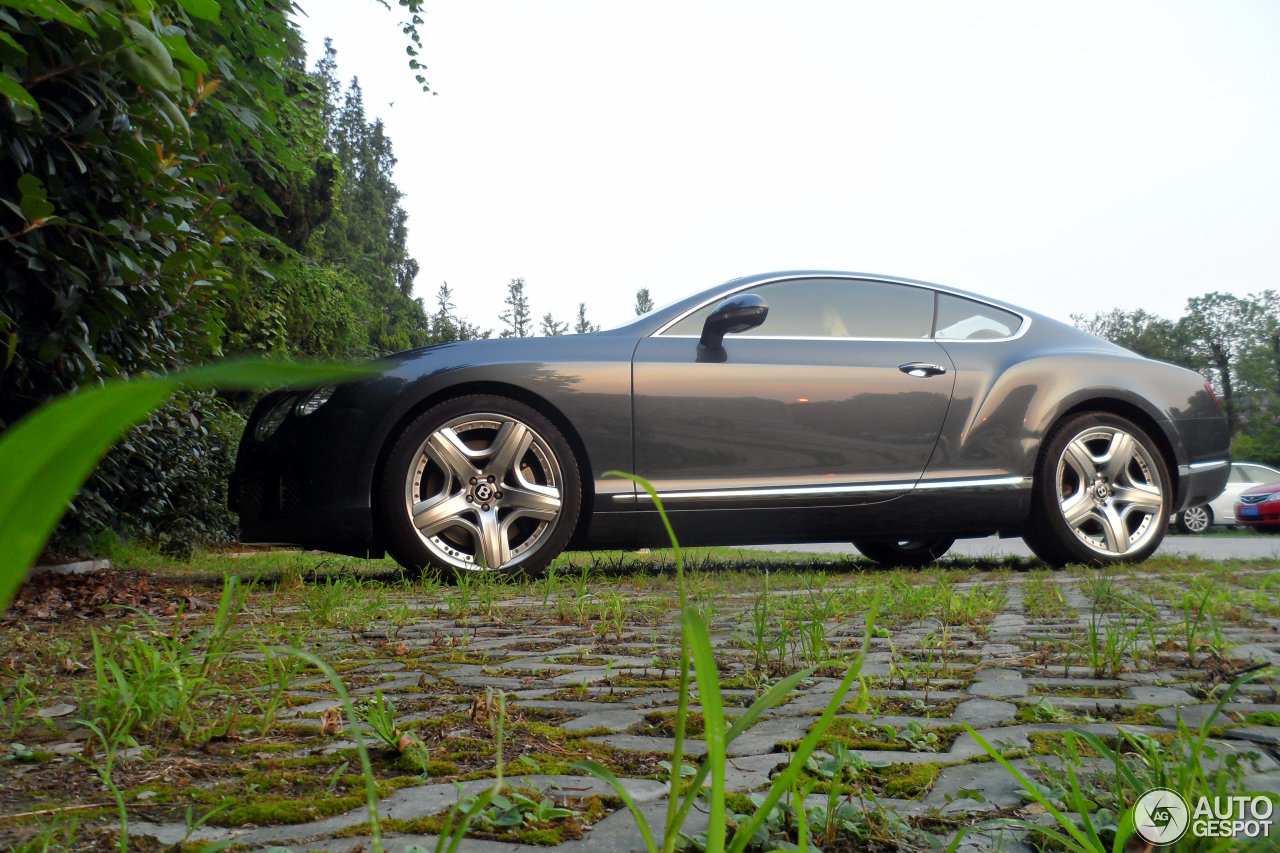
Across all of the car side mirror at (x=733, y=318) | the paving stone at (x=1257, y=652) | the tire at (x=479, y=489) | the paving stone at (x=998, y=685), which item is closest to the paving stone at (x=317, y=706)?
the paving stone at (x=998, y=685)

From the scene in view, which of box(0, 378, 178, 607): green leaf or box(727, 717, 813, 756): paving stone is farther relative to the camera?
box(727, 717, 813, 756): paving stone

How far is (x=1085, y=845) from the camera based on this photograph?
1.00m

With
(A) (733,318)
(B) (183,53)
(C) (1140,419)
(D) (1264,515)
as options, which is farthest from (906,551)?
(D) (1264,515)

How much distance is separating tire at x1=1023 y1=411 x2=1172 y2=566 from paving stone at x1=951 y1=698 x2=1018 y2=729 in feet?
12.0

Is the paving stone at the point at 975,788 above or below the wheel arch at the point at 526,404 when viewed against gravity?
below

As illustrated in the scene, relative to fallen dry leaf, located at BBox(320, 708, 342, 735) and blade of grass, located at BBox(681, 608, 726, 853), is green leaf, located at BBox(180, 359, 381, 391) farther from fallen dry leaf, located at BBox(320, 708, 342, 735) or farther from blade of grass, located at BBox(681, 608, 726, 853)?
fallen dry leaf, located at BBox(320, 708, 342, 735)

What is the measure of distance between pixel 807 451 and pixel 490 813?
3.81 meters

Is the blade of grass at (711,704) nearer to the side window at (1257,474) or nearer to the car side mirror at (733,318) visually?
the car side mirror at (733,318)

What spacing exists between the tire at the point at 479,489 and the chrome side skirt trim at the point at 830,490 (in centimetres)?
37

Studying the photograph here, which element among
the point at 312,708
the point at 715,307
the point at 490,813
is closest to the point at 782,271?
the point at 715,307

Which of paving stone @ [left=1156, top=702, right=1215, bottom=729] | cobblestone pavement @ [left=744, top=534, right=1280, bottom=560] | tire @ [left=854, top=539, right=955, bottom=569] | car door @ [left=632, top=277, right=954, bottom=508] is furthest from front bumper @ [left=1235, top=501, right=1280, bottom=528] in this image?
paving stone @ [left=1156, top=702, right=1215, bottom=729]

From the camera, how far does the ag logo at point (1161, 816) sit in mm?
1079

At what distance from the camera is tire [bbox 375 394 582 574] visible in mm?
4199

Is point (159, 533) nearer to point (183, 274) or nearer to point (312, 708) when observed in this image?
point (183, 274)
